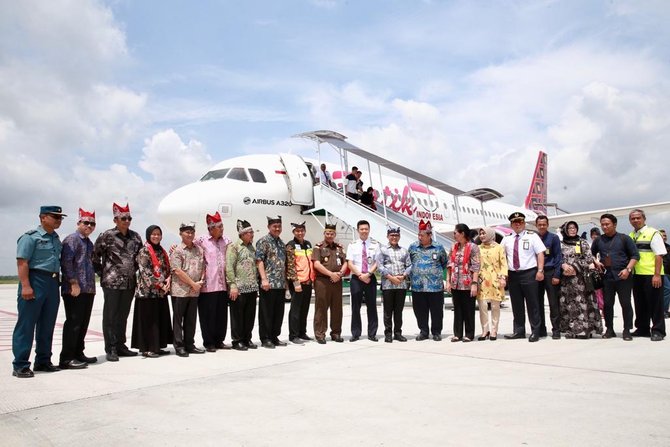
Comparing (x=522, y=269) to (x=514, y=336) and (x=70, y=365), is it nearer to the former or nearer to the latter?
(x=514, y=336)

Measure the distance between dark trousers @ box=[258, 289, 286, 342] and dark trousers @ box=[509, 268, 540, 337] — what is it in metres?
3.34

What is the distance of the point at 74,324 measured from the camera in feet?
18.8

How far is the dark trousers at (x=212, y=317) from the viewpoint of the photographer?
22.2 ft

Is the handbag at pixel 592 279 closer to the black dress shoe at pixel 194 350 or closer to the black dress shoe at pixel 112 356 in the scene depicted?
the black dress shoe at pixel 194 350

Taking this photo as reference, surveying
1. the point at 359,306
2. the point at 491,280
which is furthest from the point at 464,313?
the point at 359,306

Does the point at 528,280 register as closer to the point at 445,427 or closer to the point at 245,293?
the point at 245,293

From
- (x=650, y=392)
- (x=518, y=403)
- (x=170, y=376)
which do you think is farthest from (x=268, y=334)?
(x=650, y=392)

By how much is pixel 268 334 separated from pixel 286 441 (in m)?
3.90

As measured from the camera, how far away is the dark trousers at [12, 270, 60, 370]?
5.20 metres

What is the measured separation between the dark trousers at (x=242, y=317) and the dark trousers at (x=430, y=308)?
2378 millimetres

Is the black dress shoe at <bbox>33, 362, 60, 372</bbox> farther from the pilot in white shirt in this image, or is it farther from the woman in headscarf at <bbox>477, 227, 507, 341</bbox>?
the pilot in white shirt

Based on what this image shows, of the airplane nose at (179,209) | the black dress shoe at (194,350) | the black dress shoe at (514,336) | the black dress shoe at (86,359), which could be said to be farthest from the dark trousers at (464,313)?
the airplane nose at (179,209)

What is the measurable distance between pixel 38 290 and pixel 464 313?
529 cm

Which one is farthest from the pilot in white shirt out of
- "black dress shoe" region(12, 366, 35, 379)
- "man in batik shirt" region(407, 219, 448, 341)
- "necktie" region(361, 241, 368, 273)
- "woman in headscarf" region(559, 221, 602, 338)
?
"black dress shoe" region(12, 366, 35, 379)
